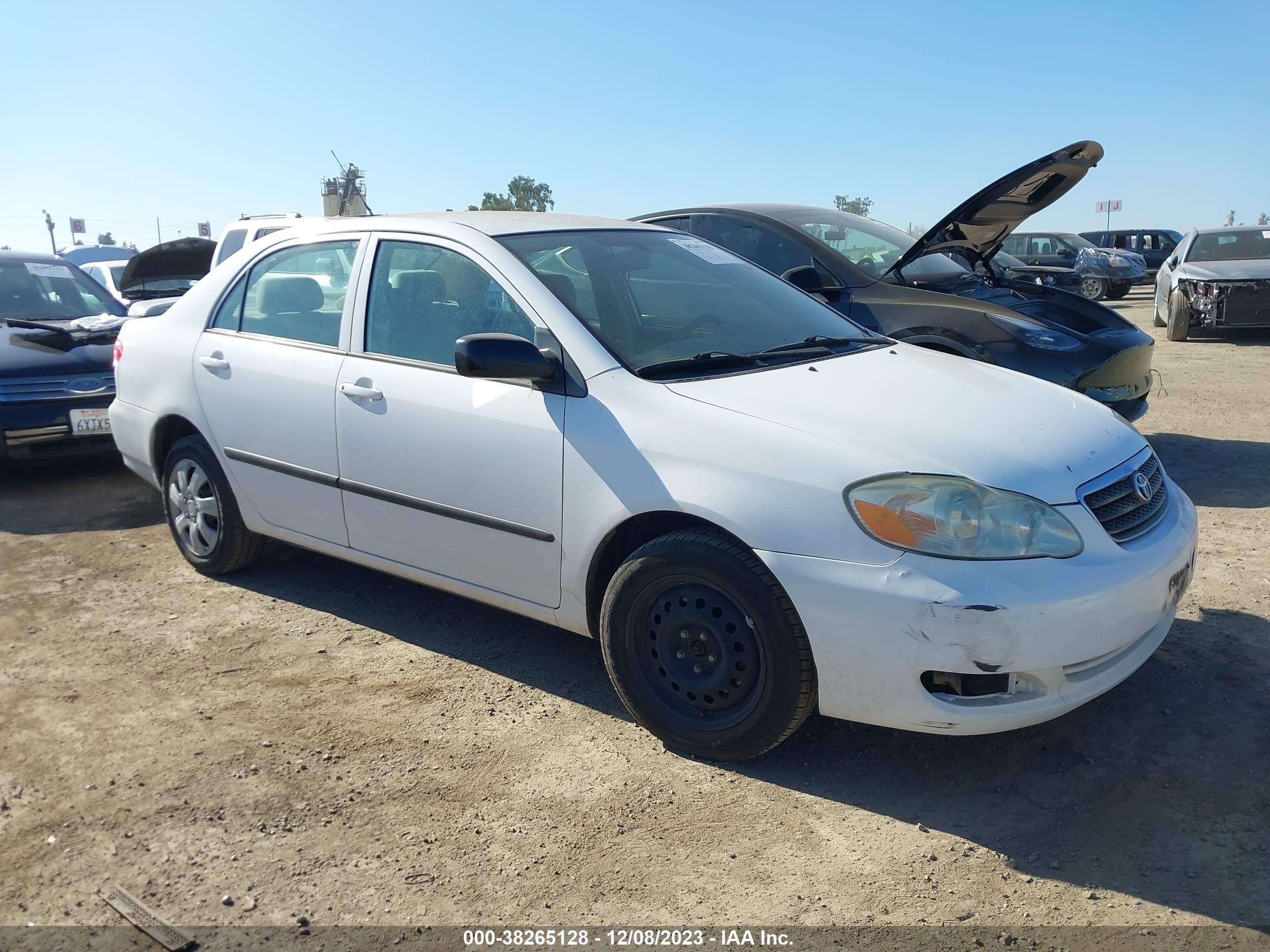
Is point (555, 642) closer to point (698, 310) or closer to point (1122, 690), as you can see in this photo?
point (698, 310)

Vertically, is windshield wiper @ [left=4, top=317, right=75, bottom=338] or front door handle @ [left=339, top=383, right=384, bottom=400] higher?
front door handle @ [left=339, top=383, right=384, bottom=400]

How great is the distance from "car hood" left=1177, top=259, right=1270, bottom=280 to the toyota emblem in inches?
446

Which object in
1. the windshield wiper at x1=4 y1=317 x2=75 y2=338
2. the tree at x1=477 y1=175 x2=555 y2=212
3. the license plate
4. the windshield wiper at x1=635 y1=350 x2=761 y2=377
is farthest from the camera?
the tree at x1=477 y1=175 x2=555 y2=212

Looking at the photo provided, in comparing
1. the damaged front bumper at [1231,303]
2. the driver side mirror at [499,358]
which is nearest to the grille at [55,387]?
the driver side mirror at [499,358]

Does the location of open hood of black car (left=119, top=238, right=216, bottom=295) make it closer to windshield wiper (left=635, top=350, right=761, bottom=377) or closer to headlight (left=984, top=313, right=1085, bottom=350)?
headlight (left=984, top=313, right=1085, bottom=350)

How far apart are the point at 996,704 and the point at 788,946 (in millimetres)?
886

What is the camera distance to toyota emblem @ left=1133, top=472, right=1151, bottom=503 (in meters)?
3.19

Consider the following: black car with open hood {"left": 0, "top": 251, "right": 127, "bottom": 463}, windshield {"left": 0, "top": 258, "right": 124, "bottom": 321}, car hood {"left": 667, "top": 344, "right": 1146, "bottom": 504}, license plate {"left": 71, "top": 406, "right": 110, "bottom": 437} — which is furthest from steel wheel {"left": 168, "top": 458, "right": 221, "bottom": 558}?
windshield {"left": 0, "top": 258, "right": 124, "bottom": 321}

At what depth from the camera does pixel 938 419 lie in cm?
312

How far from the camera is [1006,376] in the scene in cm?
382

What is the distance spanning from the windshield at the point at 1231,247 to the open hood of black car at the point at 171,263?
12.2m

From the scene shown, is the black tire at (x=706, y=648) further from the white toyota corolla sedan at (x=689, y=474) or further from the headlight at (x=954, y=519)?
the headlight at (x=954, y=519)

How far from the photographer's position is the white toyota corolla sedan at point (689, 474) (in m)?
2.78

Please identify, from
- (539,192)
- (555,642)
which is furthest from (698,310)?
(539,192)
